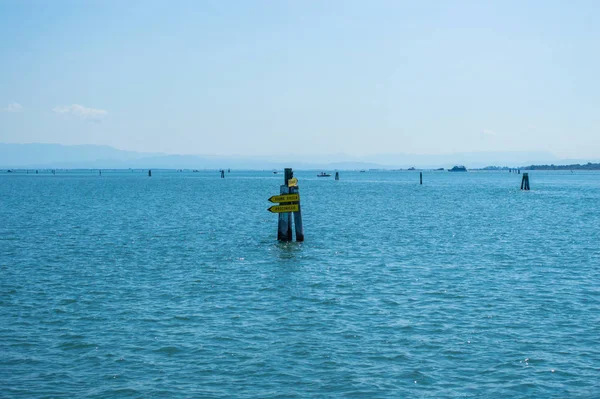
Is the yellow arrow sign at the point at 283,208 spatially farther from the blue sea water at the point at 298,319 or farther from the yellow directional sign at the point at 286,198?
the blue sea water at the point at 298,319

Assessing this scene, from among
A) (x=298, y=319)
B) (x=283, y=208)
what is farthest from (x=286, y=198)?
(x=298, y=319)

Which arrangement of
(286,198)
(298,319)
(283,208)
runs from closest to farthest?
(298,319), (286,198), (283,208)

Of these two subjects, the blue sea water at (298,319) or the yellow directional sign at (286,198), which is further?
the yellow directional sign at (286,198)

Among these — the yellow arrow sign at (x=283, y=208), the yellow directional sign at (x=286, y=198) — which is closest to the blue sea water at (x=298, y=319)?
the yellow arrow sign at (x=283, y=208)

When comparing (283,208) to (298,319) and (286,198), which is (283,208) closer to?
(286,198)

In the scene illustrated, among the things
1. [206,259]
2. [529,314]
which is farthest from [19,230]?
[529,314]

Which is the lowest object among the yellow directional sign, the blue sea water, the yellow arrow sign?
the blue sea water

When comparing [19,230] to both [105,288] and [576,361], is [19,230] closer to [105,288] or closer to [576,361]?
[105,288]

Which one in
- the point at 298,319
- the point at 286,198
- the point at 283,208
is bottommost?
the point at 298,319

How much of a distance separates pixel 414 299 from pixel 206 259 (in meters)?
10.1

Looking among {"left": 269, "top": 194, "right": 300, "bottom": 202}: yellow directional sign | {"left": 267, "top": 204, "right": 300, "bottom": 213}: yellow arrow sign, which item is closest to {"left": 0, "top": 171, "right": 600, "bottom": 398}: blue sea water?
{"left": 267, "top": 204, "right": 300, "bottom": 213}: yellow arrow sign

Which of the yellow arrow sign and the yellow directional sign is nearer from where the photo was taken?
the yellow directional sign

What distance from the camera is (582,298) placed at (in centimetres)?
1675

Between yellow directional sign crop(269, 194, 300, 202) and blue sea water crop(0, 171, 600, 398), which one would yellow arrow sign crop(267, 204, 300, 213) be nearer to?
yellow directional sign crop(269, 194, 300, 202)
